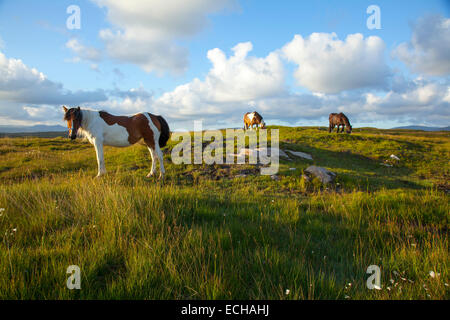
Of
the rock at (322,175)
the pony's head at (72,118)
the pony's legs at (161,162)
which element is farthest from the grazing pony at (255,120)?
the pony's head at (72,118)

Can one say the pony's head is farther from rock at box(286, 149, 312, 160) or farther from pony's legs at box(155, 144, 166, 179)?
rock at box(286, 149, 312, 160)

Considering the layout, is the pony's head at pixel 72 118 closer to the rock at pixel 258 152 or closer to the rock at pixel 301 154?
the rock at pixel 258 152

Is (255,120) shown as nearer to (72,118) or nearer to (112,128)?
(112,128)

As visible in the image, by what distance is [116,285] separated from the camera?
2.37 m

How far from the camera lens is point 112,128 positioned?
945 cm

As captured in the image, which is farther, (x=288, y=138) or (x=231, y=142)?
(x=288, y=138)

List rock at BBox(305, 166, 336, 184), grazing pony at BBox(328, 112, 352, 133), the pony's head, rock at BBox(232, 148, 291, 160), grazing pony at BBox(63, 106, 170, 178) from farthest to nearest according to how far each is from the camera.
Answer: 1. grazing pony at BBox(328, 112, 352, 133)
2. rock at BBox(232, 148, 291, 160)
3. rock at BBox(305, 166, 336, 184)
4. grazing pony at BBox(63, 106, 170, 178)
5. the pony's head

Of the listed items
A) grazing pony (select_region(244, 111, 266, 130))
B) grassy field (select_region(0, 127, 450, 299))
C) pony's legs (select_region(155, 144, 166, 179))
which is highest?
grazing pony (select_region(244, 111, 266, 130))

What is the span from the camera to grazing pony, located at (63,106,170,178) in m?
8.69

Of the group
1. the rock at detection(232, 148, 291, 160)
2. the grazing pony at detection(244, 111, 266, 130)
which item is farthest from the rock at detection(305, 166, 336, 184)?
the grazing pony at detection(244, 111, 266, 130)
